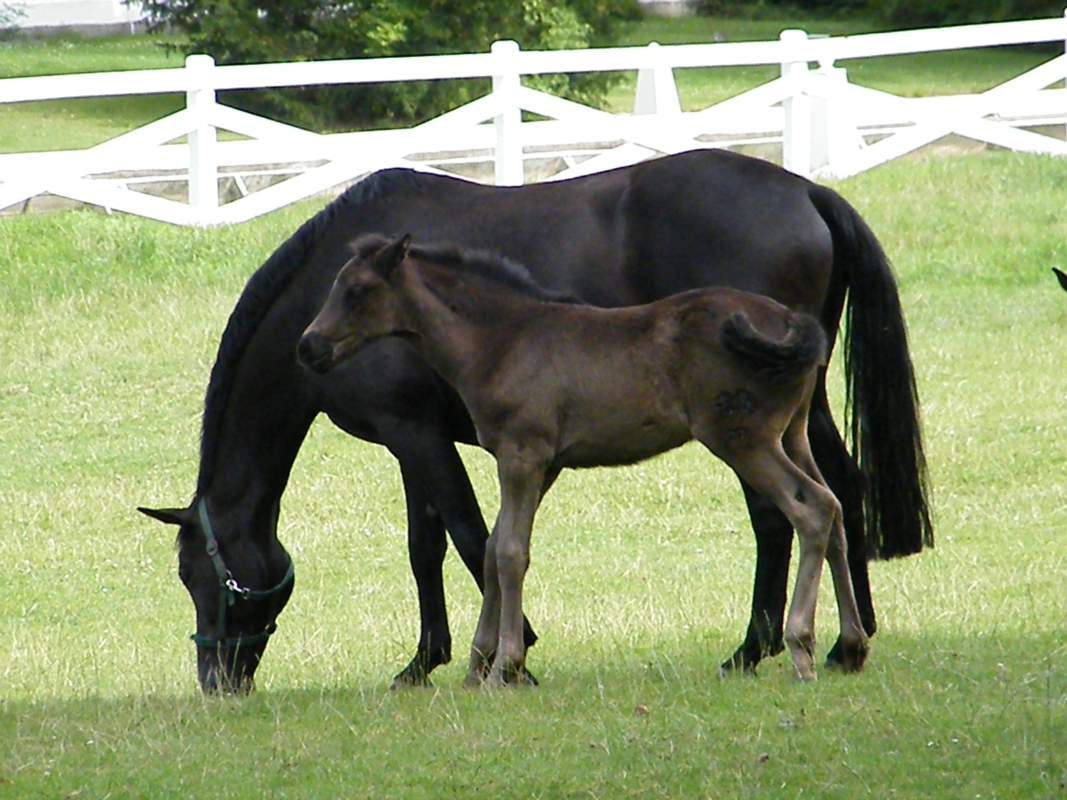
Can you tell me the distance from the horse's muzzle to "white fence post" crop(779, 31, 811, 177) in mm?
10893

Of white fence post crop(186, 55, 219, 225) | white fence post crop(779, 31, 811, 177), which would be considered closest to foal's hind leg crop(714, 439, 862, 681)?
white fence post crop(186, 55, 219, 225)

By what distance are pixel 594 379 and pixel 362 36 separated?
20.8 m

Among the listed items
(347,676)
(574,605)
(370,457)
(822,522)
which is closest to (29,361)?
(370,457)

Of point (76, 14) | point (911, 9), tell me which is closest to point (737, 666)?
point (911, 9)

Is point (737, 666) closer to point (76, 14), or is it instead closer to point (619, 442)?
point (619, 442)

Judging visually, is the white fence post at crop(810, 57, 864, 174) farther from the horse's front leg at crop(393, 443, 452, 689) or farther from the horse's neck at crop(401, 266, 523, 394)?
the horse's neck at crop(401, 266, 523, 394)

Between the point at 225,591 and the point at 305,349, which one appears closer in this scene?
the point at 305,349

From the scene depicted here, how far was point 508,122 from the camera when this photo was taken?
14922mm

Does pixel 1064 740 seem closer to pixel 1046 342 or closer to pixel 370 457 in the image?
pixel 370 457

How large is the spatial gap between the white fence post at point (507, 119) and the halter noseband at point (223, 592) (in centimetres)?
887

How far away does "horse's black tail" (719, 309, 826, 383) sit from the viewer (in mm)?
5184

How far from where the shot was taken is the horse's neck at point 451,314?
5.55 m

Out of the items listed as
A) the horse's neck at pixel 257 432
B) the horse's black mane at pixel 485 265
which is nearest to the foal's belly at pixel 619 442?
the horse's black mane at pixel 485 265

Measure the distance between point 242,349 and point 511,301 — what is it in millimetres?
1295
